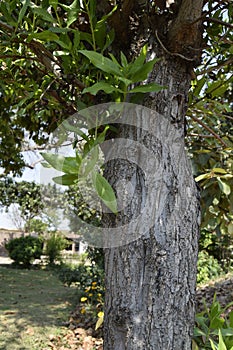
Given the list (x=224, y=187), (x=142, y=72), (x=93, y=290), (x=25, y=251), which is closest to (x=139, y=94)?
(x=142, y=72)

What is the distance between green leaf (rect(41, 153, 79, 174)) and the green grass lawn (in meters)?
3.29

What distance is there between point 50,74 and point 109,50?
5.3 inches

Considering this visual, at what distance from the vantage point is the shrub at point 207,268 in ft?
19.9

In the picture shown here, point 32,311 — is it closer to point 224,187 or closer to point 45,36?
point 224,187

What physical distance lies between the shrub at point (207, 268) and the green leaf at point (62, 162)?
18.9 ft

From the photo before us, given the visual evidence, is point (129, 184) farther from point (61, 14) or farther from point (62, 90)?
point (61, 14)

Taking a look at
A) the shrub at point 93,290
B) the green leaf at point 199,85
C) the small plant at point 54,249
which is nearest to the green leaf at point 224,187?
the green leaf at point 199,85

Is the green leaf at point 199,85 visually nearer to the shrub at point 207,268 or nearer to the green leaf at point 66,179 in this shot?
the green leaf at point 66,179

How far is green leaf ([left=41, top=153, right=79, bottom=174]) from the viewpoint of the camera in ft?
2.06

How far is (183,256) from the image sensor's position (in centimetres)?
68

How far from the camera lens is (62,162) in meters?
0.64

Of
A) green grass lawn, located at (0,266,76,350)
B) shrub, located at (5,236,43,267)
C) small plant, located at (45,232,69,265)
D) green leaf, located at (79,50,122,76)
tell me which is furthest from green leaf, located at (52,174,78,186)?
small plant, located at (45,232,69,265)

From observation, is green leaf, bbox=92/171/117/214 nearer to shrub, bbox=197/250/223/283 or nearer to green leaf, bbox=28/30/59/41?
green leaf, bbox=28/30/59/41

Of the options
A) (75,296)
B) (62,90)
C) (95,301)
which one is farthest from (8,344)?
(62,90)
